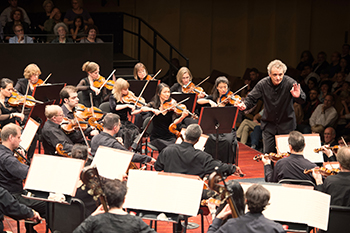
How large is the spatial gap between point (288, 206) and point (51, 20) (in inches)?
274

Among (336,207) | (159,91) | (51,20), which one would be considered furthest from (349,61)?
(336,207)

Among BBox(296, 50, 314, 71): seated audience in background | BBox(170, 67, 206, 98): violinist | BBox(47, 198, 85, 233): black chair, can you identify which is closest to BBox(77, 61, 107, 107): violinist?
BBox(170, 67, 206, 98): violinist

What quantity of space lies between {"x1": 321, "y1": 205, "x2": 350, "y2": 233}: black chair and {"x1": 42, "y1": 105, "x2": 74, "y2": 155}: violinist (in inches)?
102

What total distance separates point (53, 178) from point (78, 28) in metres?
5.66

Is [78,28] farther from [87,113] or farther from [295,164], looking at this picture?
[295,164]

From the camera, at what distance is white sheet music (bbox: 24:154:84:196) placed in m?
3.71

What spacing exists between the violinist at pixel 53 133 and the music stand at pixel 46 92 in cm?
124

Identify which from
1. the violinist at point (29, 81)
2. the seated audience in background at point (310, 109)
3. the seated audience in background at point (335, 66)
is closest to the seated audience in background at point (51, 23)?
the violinist at point (29, 81)

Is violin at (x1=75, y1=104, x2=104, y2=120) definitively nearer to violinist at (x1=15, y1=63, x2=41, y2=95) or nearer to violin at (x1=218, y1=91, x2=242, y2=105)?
violinist at (x1=15, y1=63, x2=41, y2=95)

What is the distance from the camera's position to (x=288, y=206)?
343 centimetres

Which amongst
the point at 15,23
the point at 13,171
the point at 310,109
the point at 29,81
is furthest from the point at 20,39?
the point at 13,171

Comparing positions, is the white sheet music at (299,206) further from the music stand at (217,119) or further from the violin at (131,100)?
the violin at (131,100)

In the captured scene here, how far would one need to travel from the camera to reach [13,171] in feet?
13.2

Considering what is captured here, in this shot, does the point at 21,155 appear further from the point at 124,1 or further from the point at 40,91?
the point at 124,1
